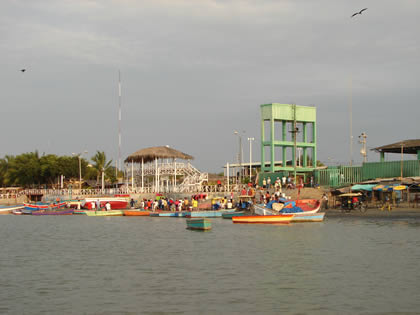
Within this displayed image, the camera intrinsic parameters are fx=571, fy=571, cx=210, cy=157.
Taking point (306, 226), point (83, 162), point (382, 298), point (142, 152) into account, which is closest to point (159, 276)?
point (382, 298)

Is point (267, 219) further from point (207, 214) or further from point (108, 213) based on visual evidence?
point (108, 213)

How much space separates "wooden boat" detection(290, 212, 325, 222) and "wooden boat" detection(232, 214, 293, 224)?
3.81 ft

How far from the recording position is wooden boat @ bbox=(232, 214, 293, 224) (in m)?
44.6

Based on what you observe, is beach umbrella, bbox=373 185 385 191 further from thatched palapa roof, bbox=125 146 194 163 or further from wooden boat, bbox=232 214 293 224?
thatched palapa roof, bbox=125 146 194 163

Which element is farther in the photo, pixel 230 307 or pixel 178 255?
pixel 178 255

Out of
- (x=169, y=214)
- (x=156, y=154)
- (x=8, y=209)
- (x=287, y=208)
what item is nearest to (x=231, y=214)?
(x=287, y=208)

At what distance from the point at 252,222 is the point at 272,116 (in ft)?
62.0

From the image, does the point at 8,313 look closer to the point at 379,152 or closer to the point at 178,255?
the point at 178,255

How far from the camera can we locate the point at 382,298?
18500 mm

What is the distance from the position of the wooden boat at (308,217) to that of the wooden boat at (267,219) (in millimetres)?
1161

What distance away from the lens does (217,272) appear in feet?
77.8

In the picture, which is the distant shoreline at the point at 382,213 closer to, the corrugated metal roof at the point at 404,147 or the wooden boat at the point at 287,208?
the wooden boat at the point at 287,208

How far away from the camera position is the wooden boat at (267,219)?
44562mm

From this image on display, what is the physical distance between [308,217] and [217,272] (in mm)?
23563
